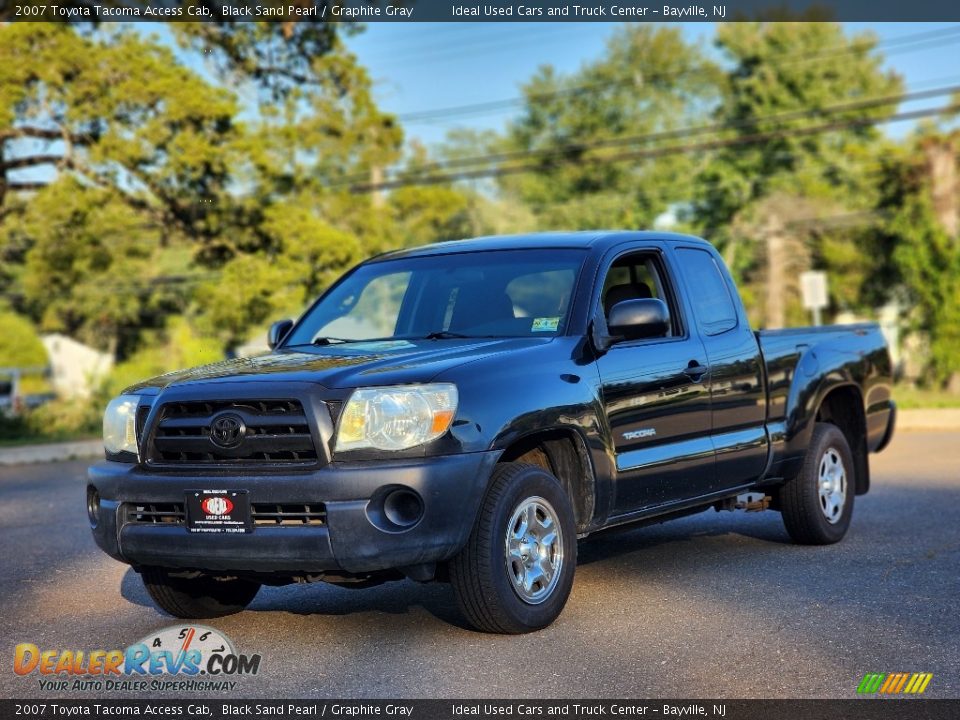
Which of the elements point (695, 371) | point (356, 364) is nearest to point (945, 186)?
point (695, 371)

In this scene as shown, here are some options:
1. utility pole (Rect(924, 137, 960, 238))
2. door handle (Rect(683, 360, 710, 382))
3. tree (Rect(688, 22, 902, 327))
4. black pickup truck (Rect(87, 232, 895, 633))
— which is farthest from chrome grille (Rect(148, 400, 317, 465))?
tree (Rect(688, 22, 902, 327))

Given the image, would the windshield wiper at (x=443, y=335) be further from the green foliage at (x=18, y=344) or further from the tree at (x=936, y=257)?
the green foliage at (x=18, y=344)

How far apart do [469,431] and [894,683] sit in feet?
6.68

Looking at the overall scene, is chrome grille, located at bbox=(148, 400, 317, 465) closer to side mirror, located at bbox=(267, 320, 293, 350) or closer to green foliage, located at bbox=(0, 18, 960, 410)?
side mirror, located at bbox=(267, 320, 293, 350)

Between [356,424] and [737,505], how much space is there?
11.6 feet

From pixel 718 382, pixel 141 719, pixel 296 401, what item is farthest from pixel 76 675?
pixel 718 382

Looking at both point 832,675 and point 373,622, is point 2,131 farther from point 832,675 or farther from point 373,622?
point 832,675

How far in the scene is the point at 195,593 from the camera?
687 cm

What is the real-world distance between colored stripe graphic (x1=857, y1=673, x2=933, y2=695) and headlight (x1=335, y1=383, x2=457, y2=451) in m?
2.03

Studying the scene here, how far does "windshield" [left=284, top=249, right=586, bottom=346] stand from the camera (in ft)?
23.4

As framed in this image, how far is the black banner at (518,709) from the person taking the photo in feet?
16.3

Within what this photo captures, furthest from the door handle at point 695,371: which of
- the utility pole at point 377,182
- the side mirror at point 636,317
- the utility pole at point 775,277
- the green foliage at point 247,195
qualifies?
the utility pole at point 775,277

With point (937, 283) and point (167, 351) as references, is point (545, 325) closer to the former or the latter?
point (937, 283)

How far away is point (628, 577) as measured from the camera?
7.80 m
